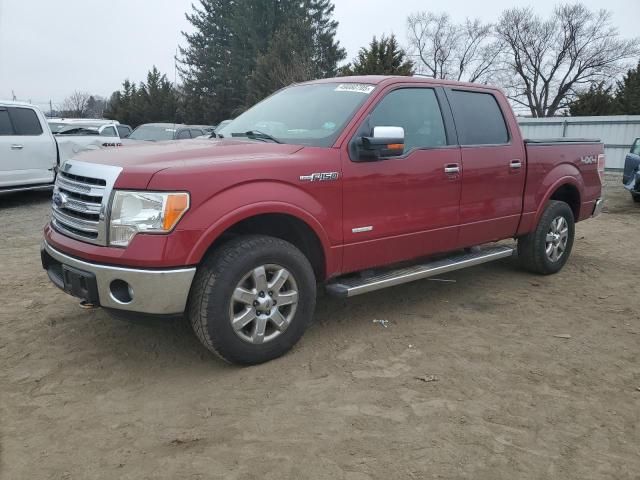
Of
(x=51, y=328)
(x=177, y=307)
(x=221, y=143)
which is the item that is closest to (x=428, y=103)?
(x=221, y=143)

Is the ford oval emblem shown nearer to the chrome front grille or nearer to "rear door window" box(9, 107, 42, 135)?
the chrome front grille

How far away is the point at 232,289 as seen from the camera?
10.8 ft

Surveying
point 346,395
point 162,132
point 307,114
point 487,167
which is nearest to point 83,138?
point 162,132

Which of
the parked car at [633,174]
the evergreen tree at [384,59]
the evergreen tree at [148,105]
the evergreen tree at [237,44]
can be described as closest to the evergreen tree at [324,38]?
the evergreen tree at [237,44]

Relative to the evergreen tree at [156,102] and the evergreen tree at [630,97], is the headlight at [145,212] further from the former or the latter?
the evergreen tree at [156,102]

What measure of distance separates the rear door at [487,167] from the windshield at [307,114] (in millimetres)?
1090

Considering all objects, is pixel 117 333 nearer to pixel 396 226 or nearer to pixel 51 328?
pixel 51 328

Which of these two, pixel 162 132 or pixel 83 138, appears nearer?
pixel 83 138

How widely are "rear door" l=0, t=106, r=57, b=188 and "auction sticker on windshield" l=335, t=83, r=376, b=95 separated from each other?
7854mm

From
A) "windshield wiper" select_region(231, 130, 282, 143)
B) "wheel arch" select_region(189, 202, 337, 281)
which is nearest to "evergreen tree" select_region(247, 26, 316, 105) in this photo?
"windshield wiper" select_region(231, 130, 282, 143)

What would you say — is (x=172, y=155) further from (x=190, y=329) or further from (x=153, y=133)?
(x=153, y=133)

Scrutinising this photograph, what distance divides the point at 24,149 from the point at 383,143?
865 centimetres

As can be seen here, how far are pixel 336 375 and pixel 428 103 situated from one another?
2451 millimetres

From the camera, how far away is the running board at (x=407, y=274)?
12.7ft
